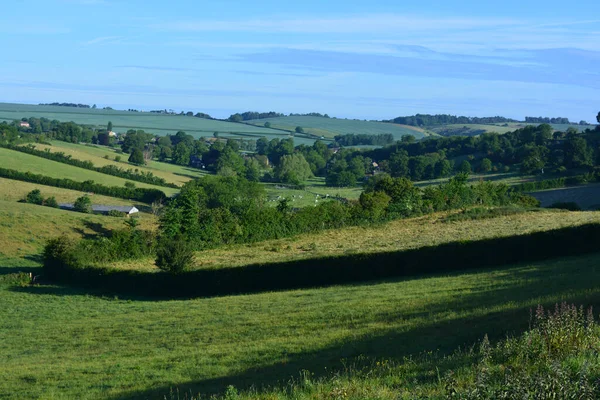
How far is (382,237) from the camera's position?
47.2 m

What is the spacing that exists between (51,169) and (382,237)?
2404 inches

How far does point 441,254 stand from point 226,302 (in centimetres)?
1048

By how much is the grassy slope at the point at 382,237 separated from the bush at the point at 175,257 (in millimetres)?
1299

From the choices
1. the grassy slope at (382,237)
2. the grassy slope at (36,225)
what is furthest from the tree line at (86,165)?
the grassy slope at (382,237)

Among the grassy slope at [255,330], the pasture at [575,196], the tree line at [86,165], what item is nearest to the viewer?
the grassy slope at [255,330]

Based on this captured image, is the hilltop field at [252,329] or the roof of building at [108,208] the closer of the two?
the hilltop field at [252,329]

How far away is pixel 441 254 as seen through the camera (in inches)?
1320

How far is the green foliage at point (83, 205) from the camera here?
250 ft

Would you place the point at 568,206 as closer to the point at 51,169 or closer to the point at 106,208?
the point at 106,208

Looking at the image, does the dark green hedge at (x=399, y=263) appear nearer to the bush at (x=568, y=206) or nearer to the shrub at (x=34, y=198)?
the bush at (x=568, y=206)

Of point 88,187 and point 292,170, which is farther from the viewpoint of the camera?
point 292,170

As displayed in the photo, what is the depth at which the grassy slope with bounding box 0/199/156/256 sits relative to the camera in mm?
55188

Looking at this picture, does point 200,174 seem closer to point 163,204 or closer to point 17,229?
point 163,204

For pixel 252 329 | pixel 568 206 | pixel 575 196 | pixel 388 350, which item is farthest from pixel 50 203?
pixel 388 350
